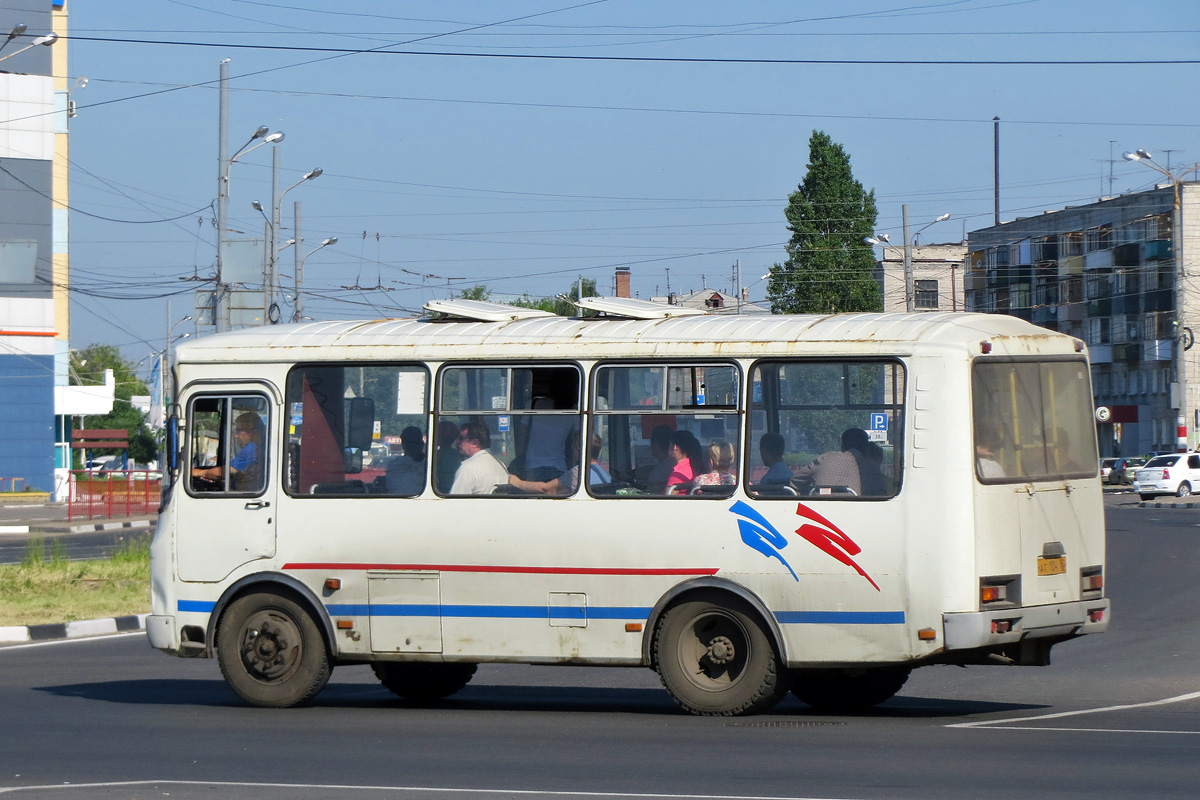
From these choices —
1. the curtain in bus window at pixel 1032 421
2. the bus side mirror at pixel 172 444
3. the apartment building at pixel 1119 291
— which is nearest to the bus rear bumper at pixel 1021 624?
the curtain in bus window at pixel 1032 421

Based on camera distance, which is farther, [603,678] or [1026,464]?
[603,678]

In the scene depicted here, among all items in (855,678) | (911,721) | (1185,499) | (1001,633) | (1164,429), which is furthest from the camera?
(1164,429)

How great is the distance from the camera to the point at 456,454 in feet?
34.9

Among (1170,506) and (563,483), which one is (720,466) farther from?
(1170,506)

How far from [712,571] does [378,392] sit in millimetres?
2643

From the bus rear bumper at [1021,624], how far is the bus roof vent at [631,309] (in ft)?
9.03

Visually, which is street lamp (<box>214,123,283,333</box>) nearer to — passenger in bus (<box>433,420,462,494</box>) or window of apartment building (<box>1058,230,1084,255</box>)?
passenger in bus (<box>433,420,462,494</box>)

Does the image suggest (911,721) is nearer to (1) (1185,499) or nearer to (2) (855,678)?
(2) (855,678)

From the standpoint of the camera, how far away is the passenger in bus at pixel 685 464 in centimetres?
1010

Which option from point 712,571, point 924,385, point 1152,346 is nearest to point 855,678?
point 712,571

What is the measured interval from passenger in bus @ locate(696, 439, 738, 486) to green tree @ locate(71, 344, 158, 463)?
98273 mm

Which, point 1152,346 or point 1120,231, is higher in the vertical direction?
point 1120,231

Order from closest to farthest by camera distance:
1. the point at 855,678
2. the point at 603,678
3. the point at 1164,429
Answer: the point at 855,678
the point at 603,678
the point at 1164,429

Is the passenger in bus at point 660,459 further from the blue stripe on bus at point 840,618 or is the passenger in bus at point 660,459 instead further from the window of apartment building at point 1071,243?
the window of apartment building at point 1071,243
